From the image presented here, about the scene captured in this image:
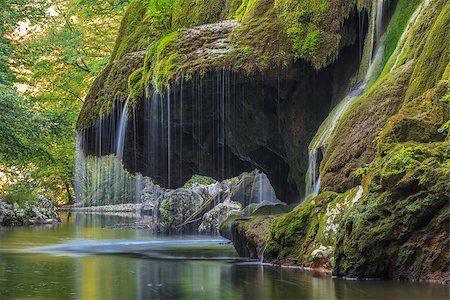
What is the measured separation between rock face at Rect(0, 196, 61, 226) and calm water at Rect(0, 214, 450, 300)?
16.9 m

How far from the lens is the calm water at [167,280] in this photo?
27.9 ft

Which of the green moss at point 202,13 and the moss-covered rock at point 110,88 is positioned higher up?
the green moss at point 202,13

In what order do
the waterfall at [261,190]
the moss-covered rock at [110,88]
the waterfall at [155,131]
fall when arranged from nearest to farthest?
the waterfall at [155,131], the moss-covered rock at [110,88], the waterfall at [261,190]

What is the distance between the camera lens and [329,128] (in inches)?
538

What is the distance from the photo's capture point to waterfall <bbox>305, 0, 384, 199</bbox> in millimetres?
13438

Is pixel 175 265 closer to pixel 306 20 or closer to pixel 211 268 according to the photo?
pixel 211 268

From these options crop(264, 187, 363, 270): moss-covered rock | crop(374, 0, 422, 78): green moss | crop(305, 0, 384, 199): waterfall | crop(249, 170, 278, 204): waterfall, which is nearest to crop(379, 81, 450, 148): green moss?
crop(264, 187, 363, 270): moss-covered rock

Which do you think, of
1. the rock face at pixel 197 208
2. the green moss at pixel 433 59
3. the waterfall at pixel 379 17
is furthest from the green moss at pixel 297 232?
the rock face at pixel 197 208

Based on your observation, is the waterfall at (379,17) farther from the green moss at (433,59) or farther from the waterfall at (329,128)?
the green moss at (433,59)

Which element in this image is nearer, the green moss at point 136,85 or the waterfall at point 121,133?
the green moss at point 136,85

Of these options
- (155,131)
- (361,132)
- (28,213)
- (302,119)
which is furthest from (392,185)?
(28,213)

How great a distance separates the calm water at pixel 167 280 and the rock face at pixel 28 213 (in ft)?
55.4

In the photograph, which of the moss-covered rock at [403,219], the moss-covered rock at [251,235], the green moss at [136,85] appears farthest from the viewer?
the green moss at [136,85]

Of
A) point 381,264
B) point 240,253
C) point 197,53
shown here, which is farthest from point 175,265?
point 197,53
